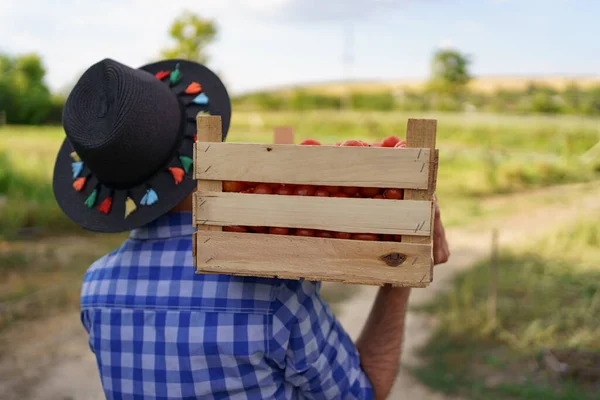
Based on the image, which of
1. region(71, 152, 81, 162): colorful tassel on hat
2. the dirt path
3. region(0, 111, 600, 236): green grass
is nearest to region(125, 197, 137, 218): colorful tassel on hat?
region(71, 152, 81, 162): colorful tassel on hat

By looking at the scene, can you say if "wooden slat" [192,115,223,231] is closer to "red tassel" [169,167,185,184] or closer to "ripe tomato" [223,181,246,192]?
"ripe tomato" [223,181,246,192]

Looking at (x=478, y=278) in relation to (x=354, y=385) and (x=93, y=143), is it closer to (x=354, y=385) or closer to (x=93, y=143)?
(x=354, y=385)

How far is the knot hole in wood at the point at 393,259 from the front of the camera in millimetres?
1090

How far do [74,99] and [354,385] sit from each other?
0.99 metres

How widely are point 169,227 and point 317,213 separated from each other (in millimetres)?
458

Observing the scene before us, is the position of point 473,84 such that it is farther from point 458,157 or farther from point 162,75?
point 162,75

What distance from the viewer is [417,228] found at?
1.09 m

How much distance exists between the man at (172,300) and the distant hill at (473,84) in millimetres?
27682

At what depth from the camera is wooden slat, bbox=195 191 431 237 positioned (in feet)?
3.58

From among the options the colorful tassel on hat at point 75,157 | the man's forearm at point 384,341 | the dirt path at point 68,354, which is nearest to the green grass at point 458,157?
the dirt path at point 68,354

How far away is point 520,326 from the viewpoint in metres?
4.46

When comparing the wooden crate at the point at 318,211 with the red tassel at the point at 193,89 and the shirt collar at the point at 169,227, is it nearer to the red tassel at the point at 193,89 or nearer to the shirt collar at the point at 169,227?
the shirt collar at the point at 169,227

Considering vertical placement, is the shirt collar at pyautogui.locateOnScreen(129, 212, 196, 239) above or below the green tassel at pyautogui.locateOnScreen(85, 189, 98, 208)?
below

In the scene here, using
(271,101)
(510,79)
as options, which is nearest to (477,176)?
(271,101)
